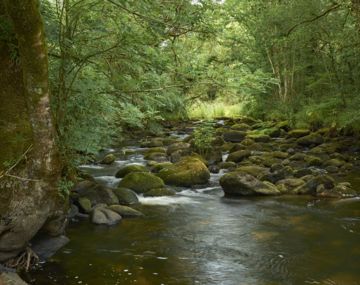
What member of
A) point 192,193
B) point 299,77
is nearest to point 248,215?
point 192,193

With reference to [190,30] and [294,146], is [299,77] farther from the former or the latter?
[190,30]

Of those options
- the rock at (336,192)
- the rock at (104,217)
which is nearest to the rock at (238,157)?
the rock at (336,192)

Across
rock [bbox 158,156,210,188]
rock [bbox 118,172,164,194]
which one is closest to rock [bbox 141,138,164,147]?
rock [bbox 158,156,210,188]

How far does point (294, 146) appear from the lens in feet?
52.5

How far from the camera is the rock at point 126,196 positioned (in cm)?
887

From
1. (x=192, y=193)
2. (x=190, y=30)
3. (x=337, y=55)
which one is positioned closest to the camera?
(x=190, y=30)

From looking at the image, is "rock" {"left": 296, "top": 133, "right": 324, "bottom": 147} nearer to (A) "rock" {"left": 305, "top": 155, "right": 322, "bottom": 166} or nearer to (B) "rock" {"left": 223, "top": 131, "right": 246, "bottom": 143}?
(B) "rock" {"left": 223, "top": 131, "right": 246, "bottom": 143}

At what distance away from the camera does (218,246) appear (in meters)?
6.45

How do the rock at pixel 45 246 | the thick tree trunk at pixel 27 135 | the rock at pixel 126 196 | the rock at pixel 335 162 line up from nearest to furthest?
the thick tree trunk at pixel 27 135
the rock at pixel 45 246
the rock at pixel 126 196
the rock at pixel 335 162

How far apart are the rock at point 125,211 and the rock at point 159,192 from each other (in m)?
1.56

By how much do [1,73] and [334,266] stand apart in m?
4.66

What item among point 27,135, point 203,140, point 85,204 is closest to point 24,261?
point 27,135

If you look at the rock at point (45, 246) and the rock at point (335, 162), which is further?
the rock at point (335, 162)

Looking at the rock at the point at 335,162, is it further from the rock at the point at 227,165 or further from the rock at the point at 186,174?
the rock at the point at 186,174
